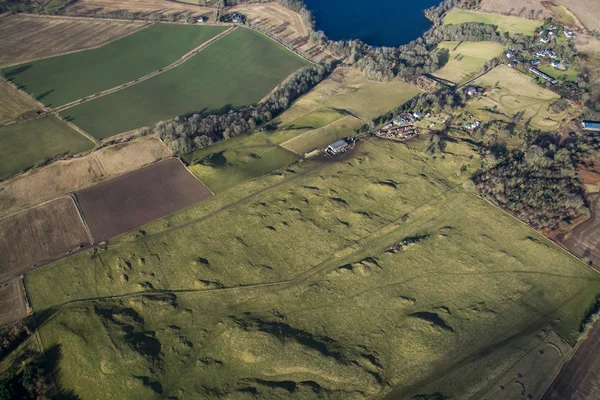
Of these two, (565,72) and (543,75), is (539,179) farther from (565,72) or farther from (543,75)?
(565,72)

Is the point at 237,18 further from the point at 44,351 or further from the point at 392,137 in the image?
the point at 44,351

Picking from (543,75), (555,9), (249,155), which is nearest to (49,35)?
(249,155)

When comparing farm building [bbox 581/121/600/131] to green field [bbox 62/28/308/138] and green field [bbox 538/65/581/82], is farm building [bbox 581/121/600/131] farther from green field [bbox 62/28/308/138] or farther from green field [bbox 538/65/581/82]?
green field [bbox 62/28/308/138]

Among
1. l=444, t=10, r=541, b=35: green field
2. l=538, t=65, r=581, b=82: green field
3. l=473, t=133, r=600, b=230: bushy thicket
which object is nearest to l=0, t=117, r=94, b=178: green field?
l=473, t=133, r=600, b=230: bushy thicket

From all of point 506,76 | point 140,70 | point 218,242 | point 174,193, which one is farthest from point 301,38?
point 218,242

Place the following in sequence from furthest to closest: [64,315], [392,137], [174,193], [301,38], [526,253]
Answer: [301,38]
[392,137]
[174,193]
[526,253]
[64,315]

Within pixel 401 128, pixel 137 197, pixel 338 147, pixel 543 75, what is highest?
pixel 543 75
